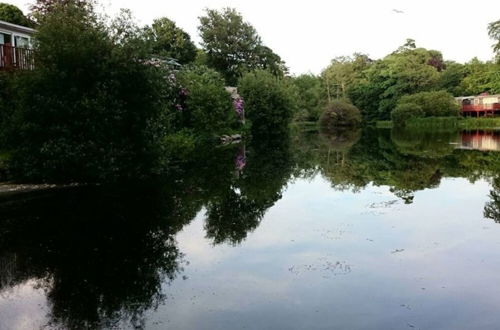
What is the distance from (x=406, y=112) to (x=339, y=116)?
37.5 ft

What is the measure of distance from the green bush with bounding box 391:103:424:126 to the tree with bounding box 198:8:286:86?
939 inches

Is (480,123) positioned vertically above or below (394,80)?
below

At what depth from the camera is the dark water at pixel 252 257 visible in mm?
6441

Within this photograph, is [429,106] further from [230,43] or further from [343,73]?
[230,43]

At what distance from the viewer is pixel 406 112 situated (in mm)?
76125

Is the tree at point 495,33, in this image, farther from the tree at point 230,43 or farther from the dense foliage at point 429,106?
the tree at point 230,43

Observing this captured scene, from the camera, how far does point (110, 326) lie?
19.8 feet

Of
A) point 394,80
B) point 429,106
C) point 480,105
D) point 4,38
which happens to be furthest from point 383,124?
point 4,38

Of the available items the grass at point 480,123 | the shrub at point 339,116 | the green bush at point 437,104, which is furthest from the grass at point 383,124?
the grass at point 480,123

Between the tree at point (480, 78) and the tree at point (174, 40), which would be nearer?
the tree at point (174, 40)

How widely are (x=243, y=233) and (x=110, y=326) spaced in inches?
207

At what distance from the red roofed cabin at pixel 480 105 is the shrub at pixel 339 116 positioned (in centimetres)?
1691

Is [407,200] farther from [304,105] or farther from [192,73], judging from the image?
[304,105]

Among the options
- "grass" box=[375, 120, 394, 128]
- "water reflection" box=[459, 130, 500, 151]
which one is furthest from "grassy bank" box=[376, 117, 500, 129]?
"water reflection" box=[459, 130, 500, 151]
